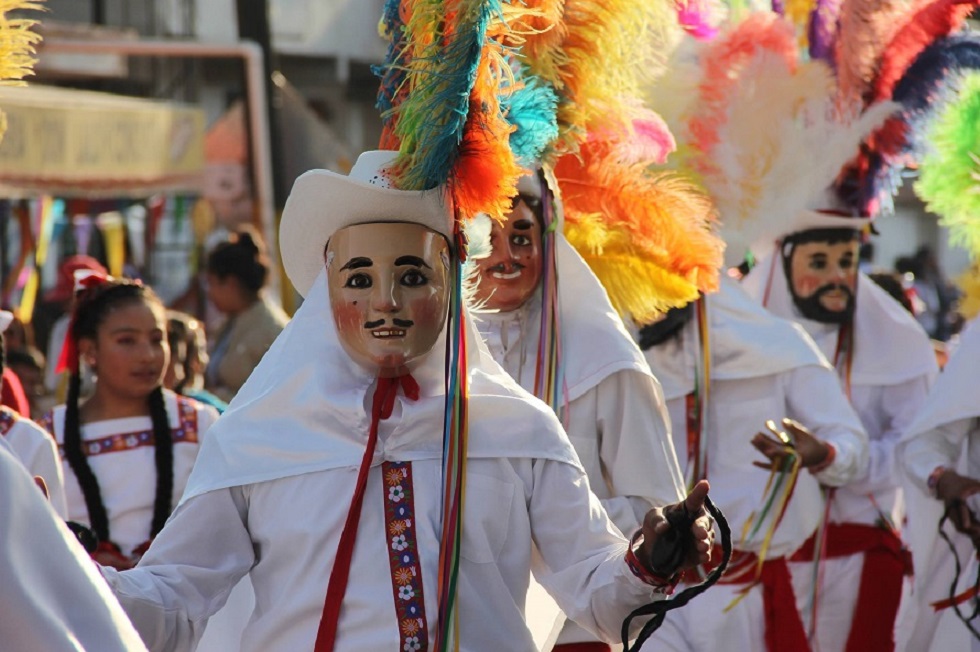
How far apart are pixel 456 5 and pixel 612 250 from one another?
1.72 metres

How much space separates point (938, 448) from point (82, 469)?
10.2 ft

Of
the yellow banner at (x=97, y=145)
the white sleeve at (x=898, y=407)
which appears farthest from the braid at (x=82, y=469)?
the yellow banner at (x=97, y=145)

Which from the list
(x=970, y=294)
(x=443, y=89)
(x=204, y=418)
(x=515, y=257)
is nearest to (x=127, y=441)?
(x=204, y=418)

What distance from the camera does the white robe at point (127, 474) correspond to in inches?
217

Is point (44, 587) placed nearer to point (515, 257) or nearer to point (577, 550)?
point (577, 550)

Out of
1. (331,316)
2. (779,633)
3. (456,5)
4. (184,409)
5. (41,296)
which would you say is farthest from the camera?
(41,296)

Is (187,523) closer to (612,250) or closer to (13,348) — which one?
(612,250)

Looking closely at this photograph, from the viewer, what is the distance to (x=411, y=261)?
3930mm

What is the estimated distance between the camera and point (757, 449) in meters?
6.08

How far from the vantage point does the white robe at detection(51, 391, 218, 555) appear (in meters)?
5.52

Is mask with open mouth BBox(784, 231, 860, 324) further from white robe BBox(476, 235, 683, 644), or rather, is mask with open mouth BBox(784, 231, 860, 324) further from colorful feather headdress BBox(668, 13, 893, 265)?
white robe BBox(476, 235, 683, 644)

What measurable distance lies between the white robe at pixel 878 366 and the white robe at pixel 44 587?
519cm

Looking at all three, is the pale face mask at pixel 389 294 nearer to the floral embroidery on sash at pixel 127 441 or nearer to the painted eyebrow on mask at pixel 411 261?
the painted eyebrow on mask at pixel 411 261

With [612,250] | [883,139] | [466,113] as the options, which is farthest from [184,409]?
[883,139]
